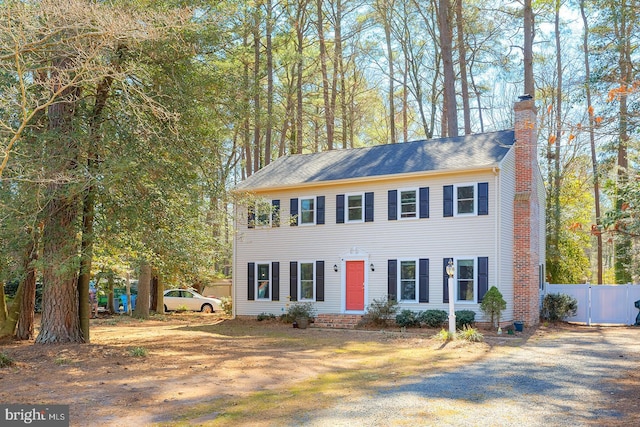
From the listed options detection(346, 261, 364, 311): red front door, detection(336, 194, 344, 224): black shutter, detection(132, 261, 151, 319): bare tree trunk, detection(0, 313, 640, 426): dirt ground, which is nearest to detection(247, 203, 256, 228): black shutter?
detection(336, 194, 344, 224): black shutter

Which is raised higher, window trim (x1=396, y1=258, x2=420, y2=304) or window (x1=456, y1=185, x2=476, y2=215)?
window (x1=456, y1=185, x2=476, y2=215)

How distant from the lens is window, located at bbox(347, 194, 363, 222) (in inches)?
786

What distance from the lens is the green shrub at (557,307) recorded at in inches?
807

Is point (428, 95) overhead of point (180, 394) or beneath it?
overhead

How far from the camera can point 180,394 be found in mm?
8625

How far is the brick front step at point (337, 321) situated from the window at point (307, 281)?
1.01 meters

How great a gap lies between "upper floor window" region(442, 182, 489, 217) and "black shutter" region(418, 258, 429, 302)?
5.52 ft

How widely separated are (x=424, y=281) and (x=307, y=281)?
14.3 ft

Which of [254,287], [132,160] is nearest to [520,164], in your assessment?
[254,287]

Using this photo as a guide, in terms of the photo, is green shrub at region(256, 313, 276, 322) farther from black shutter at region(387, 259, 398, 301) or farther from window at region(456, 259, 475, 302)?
window at region(456, 259, 475, 302)

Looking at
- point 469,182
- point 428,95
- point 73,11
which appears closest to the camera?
point 73,11

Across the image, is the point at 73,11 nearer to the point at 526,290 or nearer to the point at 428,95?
the point at 526,290

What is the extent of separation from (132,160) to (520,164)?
42.3 feet

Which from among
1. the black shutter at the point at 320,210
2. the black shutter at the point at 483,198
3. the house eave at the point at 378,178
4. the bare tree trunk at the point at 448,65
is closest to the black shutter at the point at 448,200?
the house eave at the point at 378,178
